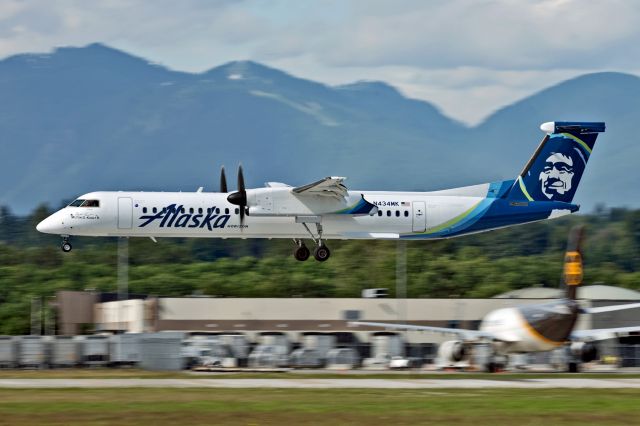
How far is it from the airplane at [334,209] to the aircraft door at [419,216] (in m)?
0.05

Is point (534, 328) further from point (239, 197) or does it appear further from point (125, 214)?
point (125, 214)

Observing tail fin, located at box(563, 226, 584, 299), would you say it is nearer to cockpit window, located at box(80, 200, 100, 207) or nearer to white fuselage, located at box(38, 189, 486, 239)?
white fuselage, located at box(38, 189, 486, 239)

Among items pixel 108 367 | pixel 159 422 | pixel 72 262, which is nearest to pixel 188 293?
pixel 72 262

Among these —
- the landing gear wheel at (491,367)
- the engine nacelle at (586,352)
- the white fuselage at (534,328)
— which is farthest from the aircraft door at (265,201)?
the engine nacelle at (586,352)

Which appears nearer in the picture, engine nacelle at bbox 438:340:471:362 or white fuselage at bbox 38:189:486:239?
engine nacelle at bbox 438:340:471:362

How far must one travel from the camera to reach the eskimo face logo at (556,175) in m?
50.0

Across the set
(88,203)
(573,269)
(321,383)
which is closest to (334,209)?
(88,203)

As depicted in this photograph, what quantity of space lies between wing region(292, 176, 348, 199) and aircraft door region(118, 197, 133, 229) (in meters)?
7.14

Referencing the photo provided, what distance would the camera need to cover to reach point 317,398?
32500 mm

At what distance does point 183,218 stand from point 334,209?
6.70 metres

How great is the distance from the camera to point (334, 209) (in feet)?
156

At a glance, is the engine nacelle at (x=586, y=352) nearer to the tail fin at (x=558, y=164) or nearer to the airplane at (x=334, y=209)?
the airplane at (x=334, y=209)

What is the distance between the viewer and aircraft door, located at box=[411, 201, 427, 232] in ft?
158

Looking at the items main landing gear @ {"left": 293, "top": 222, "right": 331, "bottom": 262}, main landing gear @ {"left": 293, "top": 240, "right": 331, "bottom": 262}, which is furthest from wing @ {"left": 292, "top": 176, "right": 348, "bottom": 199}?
main landing gear @ {"left": 293, "top": 240, "right": 331, "bottom": 262}
